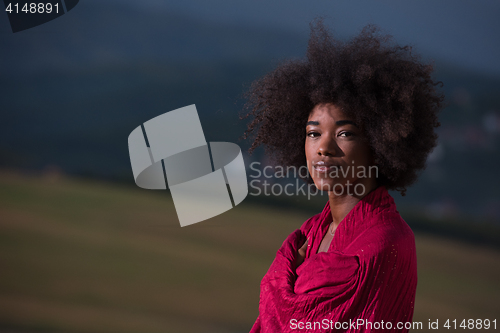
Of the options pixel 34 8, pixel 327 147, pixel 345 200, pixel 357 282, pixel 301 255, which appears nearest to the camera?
pixel 357 282

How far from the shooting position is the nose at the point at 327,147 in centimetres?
189

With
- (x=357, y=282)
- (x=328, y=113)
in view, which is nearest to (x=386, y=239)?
(x=357, y=282)

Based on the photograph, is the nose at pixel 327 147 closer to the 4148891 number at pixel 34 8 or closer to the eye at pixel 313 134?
the eye at pixel 313 134

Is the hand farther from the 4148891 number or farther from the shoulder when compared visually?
the 4148891 number

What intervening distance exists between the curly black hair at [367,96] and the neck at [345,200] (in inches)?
4.5

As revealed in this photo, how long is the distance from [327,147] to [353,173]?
15 centimetres

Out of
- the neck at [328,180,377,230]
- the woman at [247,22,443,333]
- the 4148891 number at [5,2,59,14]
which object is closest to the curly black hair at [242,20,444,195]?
the woman at [247,22,443,333]

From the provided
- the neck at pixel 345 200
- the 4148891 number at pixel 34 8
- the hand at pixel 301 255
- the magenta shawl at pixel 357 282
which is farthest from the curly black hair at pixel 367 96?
the 4148891 number at pixel 34 8

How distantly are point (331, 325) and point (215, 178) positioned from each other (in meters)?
2.35

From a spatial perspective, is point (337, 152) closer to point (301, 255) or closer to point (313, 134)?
point (313, 134)

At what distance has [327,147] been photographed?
6.21 feet

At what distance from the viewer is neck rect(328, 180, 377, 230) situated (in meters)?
1.99

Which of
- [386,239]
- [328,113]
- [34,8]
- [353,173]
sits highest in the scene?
[34,8]

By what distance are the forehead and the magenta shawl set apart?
1.09 feet
